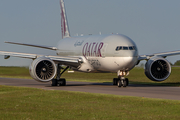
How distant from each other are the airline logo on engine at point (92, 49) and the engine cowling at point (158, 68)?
471 cm

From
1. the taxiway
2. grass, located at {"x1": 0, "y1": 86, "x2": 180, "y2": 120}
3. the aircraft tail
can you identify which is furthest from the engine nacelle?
the aircraft tail

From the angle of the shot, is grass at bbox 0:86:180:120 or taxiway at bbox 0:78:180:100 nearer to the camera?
grass at bbox 0:86:180:120

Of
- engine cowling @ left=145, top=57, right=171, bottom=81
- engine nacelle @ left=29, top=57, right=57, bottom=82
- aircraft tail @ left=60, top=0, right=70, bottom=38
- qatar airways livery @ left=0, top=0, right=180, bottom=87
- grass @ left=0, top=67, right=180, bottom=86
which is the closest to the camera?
qatar airways livery @ left=0, top=0, right=180, bottom=87

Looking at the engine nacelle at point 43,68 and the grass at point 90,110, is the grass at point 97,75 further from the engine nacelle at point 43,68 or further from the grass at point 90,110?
the grass at point 90,110

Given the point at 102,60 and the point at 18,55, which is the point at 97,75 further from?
the point at 102,60

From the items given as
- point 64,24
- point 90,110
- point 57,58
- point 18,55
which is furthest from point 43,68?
point 64,24

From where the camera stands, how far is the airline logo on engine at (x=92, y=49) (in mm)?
30255

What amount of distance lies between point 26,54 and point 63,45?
9.86 meters

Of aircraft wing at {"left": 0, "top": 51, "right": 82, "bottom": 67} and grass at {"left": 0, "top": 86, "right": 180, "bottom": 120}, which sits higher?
aircraft wing at {"left": 0, "top": 51, "right": 82, "bottom": 67}

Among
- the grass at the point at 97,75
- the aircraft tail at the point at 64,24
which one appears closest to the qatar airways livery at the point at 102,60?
the aircraft tail at the point at 64,24

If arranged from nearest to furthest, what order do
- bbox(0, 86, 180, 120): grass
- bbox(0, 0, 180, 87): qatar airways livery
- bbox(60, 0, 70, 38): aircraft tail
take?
bbox(0, 86, 180, 120): grass, bbox(0, 0, 180, 87): qatar airways livery, bbox(60, 0, 70, 38): aircraft tail

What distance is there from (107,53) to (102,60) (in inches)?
38.0

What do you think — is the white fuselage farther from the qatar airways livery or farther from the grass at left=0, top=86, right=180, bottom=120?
the grass at left=0, top=86, right=180, bottom=120

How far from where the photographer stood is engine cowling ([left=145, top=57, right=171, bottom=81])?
3095 cm
